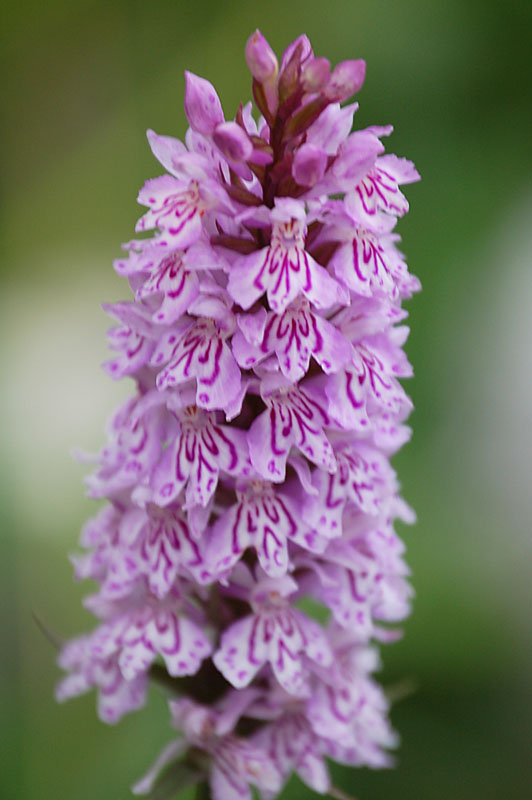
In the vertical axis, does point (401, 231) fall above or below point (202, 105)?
below

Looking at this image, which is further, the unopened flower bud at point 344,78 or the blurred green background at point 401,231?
the blurred green background at point 401,231

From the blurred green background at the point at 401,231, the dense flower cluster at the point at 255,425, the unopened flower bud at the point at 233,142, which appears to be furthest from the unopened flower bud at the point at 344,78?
the blurred green background at the point at 401,231

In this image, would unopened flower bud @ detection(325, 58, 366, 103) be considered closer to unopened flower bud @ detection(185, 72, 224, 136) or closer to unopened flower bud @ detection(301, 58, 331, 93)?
unopened flower bud @ detection(301, 58, 331, 93)

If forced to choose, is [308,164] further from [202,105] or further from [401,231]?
[401,231]

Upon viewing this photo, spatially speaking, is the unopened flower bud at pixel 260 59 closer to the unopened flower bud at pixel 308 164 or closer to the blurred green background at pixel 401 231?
the unopened flower bud at pixel 308 164

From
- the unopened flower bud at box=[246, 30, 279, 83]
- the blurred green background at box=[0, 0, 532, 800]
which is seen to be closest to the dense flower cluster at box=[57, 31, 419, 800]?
the unopened flower bud at box=[246, 30, 279, 83]

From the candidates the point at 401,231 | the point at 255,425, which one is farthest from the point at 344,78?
the point at 401,231
